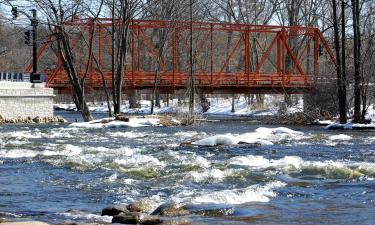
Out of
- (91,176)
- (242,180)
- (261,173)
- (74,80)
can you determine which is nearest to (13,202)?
(91,176)

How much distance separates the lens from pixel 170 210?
8289 mm

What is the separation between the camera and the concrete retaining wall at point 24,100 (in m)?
32.0

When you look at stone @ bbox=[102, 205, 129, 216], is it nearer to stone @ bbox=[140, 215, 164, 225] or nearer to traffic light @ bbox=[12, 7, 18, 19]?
stone @ bbox=[140, 215, 164, 225]

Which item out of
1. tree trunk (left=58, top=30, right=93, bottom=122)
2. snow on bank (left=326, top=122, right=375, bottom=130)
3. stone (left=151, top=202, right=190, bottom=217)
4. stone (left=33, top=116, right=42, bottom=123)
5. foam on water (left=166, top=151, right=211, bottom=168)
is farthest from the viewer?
stone (left=33, top=116, right=42, bottom=123)

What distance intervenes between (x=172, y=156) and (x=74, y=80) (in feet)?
61.5

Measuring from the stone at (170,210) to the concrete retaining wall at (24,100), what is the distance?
81.3ft

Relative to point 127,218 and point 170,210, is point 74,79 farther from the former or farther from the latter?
point 127,218

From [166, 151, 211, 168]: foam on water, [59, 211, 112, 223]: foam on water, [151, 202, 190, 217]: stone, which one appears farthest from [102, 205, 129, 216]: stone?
[166, 151, 211, 168]: foam on water

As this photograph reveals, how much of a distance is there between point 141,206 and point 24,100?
82.8ft

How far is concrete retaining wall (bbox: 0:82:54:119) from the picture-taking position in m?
32.0

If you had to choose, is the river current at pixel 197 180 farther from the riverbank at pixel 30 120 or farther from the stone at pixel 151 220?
the riverbank at pixel 30 120

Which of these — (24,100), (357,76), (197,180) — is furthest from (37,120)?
(197,180)

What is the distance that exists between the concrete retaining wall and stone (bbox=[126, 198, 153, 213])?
24.4 metres

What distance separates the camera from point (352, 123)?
28578 millimetres
